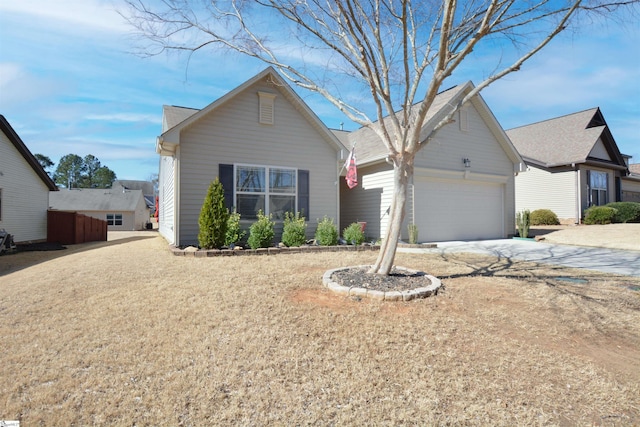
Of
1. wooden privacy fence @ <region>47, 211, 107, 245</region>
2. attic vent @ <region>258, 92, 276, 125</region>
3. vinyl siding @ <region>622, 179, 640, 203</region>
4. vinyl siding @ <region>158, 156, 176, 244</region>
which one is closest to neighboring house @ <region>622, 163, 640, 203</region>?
vinyl siding @ <region>622, 179, 640, 203</region>

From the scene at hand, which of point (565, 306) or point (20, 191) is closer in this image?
point (565, 306)

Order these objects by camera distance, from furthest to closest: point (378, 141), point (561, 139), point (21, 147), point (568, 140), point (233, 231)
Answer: point (561, 139)
point (568, 140)
point (21, 147)
point (378, 141)
point (233, 231)

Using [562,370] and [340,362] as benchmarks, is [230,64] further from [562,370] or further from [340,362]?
[562,370]

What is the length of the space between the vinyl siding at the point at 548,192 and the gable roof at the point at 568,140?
0.76 meters

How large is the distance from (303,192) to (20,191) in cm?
1270

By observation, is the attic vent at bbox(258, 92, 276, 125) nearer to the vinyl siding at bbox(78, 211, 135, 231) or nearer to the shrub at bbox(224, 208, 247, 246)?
the shrub at bbox(224, 208, 247, 246)

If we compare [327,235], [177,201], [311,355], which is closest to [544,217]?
[327,235]

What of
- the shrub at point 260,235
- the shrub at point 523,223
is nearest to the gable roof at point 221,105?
the shrub at point 260,235

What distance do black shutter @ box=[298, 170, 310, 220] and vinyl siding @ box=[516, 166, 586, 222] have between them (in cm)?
1458

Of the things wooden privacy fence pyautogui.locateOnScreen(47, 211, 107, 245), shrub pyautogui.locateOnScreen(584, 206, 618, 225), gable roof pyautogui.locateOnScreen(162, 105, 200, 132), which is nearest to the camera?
gable roof pyautogui.locateOnScreen(162, 105, 200, 132)

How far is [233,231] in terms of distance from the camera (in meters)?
9.49

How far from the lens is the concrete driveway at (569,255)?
745cm

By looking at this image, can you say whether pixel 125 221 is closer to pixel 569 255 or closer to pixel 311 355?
pixel 569 255

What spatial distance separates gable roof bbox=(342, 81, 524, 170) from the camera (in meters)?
12.2
